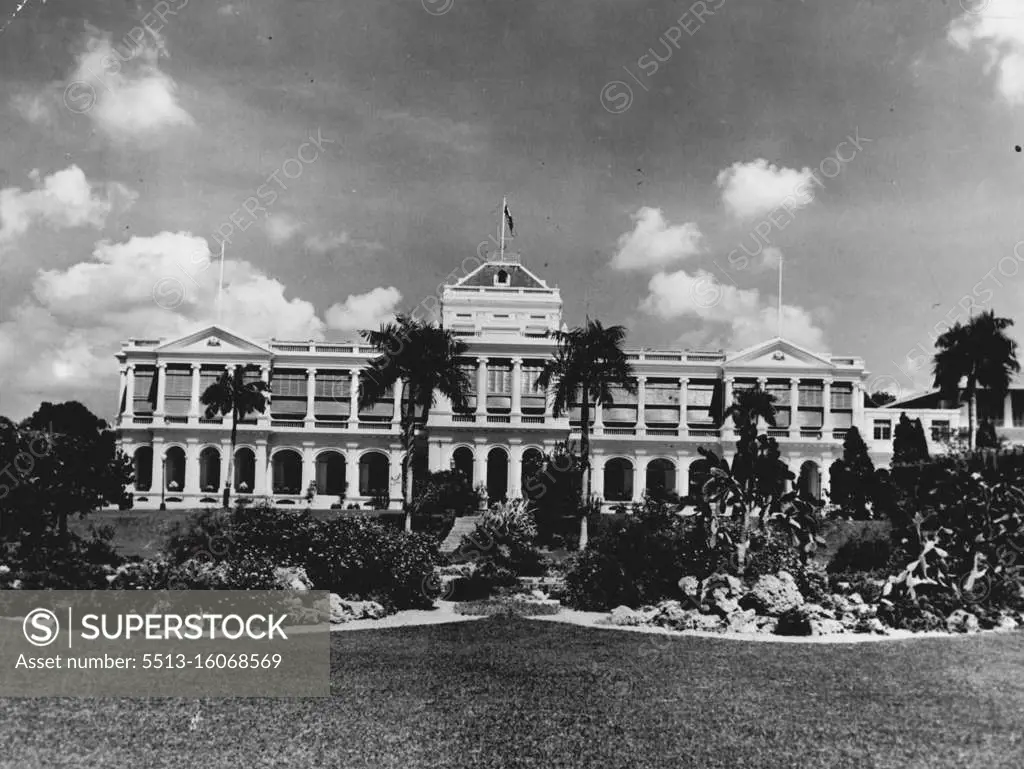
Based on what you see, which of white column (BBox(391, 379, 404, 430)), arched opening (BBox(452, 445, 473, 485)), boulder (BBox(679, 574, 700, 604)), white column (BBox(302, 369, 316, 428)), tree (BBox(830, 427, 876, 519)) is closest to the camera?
boulder (BBox(679, 574, 700, 604))

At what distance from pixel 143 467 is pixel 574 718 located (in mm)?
52968

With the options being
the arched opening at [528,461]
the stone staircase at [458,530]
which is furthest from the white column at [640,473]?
the stone staircase at [458,530]

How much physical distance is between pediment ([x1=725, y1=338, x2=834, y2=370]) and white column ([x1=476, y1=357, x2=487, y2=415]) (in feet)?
46.6

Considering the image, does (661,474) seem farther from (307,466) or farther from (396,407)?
(307,466)

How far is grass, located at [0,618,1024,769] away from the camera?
888 cm

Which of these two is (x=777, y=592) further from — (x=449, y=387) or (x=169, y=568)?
(x=449, y=387)

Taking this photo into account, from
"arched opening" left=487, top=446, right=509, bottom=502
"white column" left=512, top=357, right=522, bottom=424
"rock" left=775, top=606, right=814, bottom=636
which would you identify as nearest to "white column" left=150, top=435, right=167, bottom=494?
"arched opening" left=487, top=446, right=509, bottom=502

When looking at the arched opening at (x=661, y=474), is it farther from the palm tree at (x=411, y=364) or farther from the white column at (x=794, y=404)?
the palm tree at (x=411, y=364)

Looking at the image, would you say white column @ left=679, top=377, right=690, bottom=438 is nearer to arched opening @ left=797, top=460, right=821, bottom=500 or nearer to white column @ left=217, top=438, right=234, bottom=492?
arched opening @ left=797, top=460, right=821, bottom=500

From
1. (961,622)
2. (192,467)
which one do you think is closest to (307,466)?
(192,467)

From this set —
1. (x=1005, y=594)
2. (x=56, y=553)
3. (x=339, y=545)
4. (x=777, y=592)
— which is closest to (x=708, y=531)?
(x=777, y=592)

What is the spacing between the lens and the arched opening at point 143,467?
186 ft

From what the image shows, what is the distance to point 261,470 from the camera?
56344 mm

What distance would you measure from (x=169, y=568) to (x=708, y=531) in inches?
436
